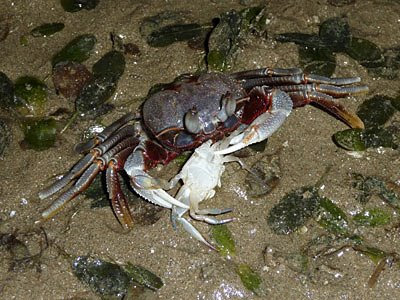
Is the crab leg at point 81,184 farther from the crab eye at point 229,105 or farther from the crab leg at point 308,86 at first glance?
the crab leg at point 308,86

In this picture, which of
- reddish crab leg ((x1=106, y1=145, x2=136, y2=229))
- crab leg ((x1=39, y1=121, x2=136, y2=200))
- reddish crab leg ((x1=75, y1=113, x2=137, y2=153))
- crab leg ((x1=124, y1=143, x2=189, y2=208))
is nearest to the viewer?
crab leg ((x1=124, y1=143, x2=189, y2=208))

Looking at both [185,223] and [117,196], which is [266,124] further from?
[117,196]

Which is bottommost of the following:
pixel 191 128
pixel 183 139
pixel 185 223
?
pixel 185 223

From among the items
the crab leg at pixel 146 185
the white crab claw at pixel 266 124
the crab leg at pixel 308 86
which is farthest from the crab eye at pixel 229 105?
the crab leg at pixel 146 185

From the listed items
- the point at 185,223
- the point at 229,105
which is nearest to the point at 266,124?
the point at 229,105

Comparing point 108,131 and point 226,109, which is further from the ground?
point 226,109

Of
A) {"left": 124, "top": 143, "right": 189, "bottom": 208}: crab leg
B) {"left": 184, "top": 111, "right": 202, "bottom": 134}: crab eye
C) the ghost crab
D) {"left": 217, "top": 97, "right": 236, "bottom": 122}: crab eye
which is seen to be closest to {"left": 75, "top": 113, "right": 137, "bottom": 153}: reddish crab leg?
the ghost crab

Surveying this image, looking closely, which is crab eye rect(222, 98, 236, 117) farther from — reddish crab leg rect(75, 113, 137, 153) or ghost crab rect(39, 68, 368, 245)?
reddish crab leg rect(75, 113, 137, 153)
